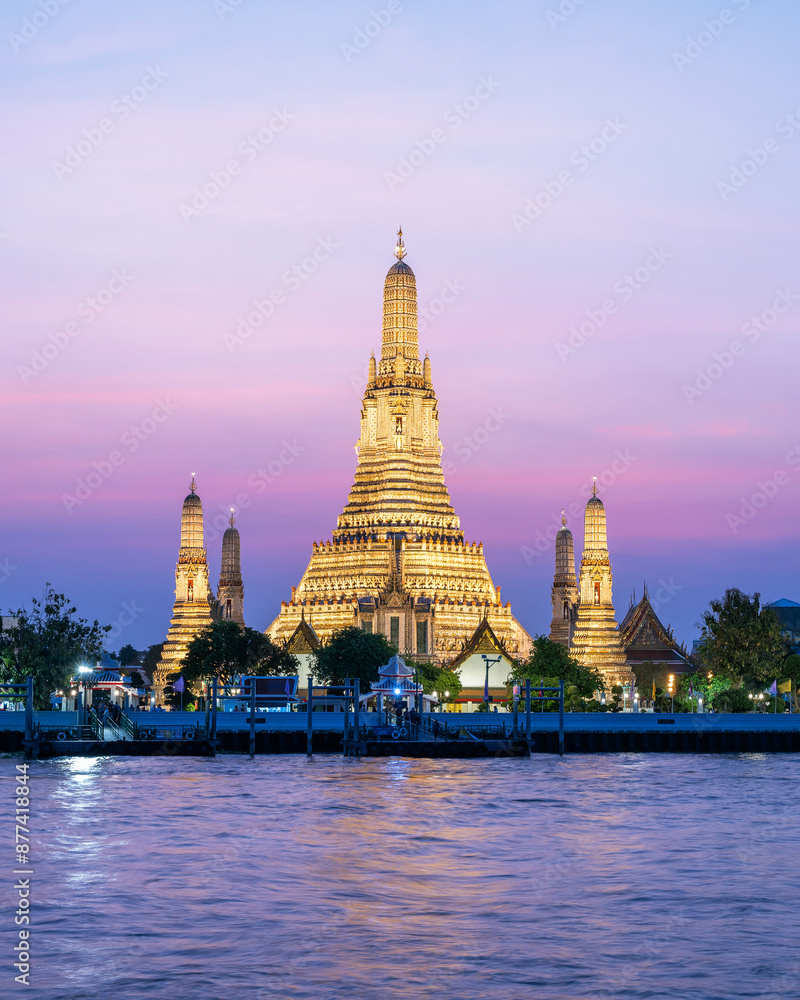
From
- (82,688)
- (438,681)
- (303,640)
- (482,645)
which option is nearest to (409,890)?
(82,688)

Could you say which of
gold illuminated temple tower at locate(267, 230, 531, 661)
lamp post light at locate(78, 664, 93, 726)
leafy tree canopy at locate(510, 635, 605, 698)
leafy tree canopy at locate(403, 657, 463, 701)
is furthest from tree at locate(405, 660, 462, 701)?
lamp post light at locate(78, 664, 93, 726)

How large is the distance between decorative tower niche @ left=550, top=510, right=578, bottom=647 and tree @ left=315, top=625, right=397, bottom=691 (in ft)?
141

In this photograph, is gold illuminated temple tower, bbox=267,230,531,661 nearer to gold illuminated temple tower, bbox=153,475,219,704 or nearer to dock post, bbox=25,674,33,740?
gold illuminated temple tower, bbox=153,475,219,704

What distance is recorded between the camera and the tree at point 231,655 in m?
138

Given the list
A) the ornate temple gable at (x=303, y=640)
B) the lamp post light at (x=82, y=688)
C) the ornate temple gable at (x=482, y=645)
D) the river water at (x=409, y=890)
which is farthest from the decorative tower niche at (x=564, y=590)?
Result: the river water at (x=409, y=890)

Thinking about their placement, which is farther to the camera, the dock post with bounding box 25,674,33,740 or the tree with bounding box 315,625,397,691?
the tree with bounding box 315,625,397,691

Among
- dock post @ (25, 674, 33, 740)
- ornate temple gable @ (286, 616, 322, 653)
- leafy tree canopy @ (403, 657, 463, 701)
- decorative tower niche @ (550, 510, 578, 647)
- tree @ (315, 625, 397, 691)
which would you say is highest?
decorative tower niche @ (550, 510, 578, 647)

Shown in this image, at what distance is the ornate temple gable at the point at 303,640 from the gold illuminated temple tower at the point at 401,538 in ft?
3.57

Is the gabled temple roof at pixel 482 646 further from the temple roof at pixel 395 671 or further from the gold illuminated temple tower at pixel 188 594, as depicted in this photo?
the temple roof at pixel 395 671

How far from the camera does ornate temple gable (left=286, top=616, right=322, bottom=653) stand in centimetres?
14900

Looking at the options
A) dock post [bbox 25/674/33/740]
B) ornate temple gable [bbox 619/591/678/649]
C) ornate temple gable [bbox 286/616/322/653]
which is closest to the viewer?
dock post [bbox 25/674/33/740]

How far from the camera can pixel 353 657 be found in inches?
5138

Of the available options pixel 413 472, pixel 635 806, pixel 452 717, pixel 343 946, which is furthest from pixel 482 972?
pixel 413 472

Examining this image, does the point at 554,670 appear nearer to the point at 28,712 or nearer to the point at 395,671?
Result: the point at 395,671
